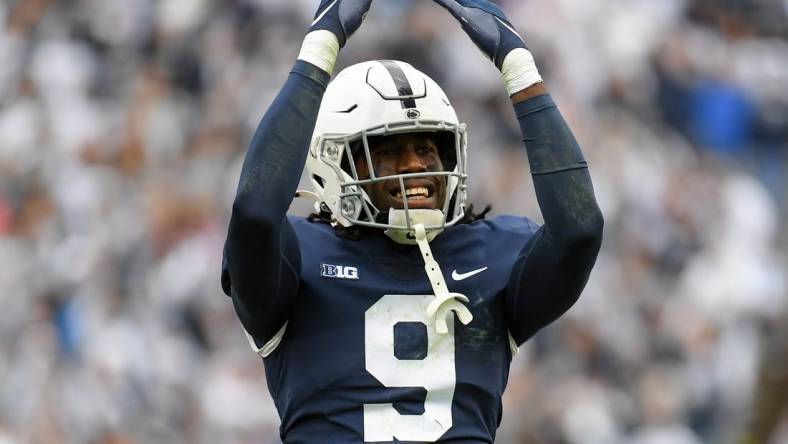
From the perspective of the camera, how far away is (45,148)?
1002cm

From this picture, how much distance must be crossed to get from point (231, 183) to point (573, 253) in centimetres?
560

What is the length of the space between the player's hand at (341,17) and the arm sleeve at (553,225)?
43 centimetres

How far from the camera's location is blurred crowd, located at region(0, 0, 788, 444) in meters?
8.30

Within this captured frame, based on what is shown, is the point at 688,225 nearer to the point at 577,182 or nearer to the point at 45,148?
the point at 45,148

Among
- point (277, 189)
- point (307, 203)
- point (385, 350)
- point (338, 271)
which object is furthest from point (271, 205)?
point (307, 203)

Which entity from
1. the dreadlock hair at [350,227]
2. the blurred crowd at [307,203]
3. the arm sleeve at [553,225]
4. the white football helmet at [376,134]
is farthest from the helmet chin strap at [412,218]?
the blurred crowd at [307,203]

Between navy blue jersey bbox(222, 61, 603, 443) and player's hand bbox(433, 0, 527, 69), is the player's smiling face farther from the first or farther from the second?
player's hand bbox(433, 0, 527, 69)

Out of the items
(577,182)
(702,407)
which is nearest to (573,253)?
(577,182)

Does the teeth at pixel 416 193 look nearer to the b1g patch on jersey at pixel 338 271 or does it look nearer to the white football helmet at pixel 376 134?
the white football helmet at pixel 376 134

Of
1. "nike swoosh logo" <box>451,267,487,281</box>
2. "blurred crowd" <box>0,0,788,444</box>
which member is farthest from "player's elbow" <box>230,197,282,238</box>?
"blurred crowd" <box>0,0,788,444</box>

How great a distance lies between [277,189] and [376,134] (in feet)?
1.17

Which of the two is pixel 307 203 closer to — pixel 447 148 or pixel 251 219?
pixel 447 148

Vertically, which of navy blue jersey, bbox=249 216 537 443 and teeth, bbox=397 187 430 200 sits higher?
teeth, bbox=397 187 430 200

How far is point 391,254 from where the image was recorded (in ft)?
13.0
